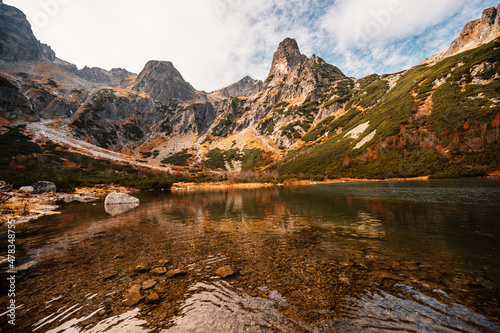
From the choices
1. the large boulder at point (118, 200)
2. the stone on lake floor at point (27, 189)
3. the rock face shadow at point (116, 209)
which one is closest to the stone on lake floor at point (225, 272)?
the rock face shadow at point (116, 209)

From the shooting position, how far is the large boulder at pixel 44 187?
43031 millimetres

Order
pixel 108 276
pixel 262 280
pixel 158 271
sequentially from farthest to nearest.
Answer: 1. pixel 158 271
2. pixel 108 276
3. pixel 262 280

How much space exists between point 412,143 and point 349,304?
12368 cm

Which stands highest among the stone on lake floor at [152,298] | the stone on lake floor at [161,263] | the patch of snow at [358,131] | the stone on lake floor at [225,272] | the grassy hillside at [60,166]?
the patch of snow at [358,131]

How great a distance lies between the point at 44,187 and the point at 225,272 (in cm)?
5884

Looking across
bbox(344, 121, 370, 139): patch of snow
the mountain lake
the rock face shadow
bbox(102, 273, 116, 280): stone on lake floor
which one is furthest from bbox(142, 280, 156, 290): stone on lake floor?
bbox(344, 121, 370, 139): patch of snow

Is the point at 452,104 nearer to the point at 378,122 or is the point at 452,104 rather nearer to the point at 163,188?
the point at 378,122

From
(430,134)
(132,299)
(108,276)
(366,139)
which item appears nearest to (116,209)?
(108,276)

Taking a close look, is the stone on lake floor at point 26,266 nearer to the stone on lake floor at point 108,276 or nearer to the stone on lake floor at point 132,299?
the stone on lake floor at point 108,276

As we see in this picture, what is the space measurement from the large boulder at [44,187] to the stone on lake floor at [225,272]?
57104 millimetres

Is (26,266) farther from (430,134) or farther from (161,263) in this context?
(430,134)

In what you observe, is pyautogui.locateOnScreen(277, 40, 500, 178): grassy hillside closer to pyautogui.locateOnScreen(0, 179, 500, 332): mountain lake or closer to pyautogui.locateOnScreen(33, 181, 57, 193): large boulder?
pyautogui.locateOnScreen(0, 179, 500, 332): mountain lake

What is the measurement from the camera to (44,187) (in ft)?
145

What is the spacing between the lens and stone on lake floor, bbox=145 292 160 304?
6.71 metres
